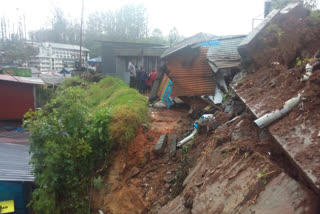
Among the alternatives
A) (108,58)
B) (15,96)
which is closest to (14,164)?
(15,96)

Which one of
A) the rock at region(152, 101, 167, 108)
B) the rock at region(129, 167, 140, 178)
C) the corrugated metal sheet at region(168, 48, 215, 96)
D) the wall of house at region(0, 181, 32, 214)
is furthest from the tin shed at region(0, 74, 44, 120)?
the rock at region(129, 167, 140, 178)

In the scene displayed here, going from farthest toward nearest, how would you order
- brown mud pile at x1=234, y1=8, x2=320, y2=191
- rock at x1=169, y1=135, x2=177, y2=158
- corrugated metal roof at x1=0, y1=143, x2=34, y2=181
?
1. corrugated metal roof at x1=0, y1=143, x2=34, y2=181
2. rock at x1=169, y1=135, x2=177, y2=158
3. brown mud pile at x1=234, y1=8, x2=320, y2=191

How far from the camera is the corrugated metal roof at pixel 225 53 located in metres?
6.84

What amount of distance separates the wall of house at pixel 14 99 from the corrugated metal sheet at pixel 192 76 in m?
8.13

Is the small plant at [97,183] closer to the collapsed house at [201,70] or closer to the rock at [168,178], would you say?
the rock at [168,178]

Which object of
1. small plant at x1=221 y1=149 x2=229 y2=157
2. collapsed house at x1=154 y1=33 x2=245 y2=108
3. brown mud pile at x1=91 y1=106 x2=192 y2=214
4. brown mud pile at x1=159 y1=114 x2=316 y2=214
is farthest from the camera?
collapsed house at x1=154 y1=33 x2=245 y2=108

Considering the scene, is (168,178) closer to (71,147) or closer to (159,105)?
(71,147)

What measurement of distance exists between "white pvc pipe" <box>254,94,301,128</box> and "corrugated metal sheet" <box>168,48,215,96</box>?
445 cm

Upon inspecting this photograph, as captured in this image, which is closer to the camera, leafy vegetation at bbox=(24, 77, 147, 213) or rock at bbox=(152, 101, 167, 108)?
leafy vegetation at bbox=(24, 77, 147, 213)

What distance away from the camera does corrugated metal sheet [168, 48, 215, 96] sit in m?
7.31

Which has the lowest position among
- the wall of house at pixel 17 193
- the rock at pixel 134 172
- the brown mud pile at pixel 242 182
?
the wall of house at pixel 17 193

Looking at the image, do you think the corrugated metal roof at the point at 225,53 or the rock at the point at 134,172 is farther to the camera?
the corrugated metal roof at the point at 225,53

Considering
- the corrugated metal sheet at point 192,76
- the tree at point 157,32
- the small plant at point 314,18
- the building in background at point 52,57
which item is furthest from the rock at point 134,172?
the building in background at point 52,57

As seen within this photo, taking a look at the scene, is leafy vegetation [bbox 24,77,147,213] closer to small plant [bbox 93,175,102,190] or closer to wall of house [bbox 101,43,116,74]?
small plant [bbox 93,175,102,190]
